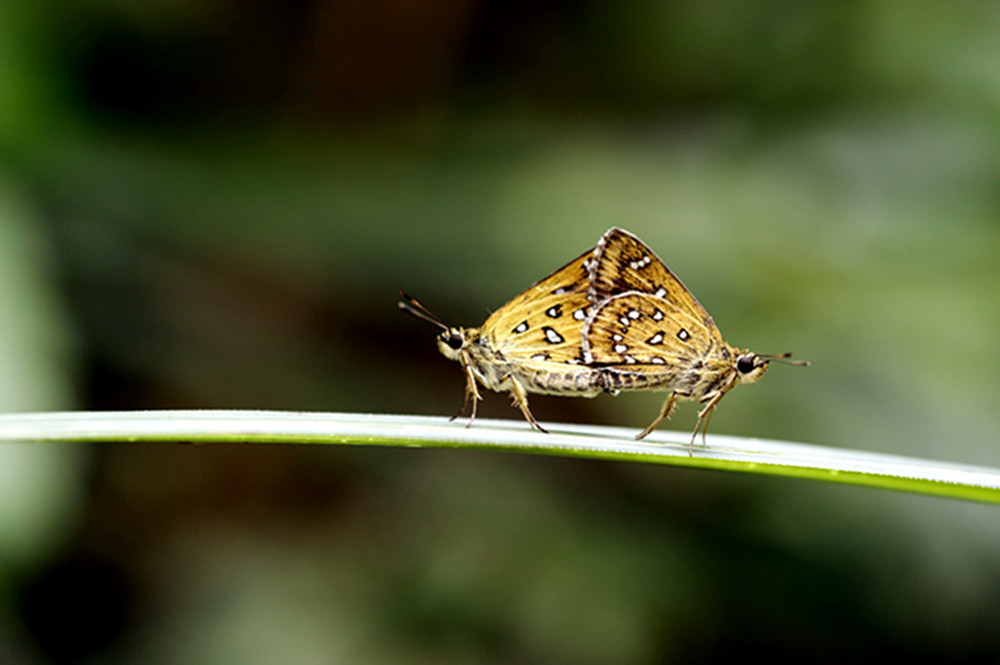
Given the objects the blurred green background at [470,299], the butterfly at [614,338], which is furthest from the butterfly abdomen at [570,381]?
the blurred green background at [470,299]

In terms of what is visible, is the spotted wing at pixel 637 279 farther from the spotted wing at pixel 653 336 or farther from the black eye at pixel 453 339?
the black eye at pixel 453 339

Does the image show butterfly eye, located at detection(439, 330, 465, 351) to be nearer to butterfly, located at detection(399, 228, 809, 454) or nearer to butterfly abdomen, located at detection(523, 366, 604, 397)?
butterfly, located at detection(399, 228, 809, 454)

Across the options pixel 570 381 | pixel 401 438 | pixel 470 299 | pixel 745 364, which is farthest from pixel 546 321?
pixel 470 299

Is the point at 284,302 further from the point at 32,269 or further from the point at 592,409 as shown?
the point at 592,409

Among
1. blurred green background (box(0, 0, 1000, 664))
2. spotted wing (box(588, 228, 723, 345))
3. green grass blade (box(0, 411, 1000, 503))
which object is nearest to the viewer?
green grass blade (box(0, 411, 1000, 503))

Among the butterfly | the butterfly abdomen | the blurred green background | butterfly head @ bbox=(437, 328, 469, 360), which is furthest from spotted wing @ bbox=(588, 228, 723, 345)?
the blurred green background

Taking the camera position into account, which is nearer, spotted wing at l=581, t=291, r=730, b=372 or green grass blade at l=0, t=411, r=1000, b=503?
green grass blade at l=0, t=411, r=1000, b=503
